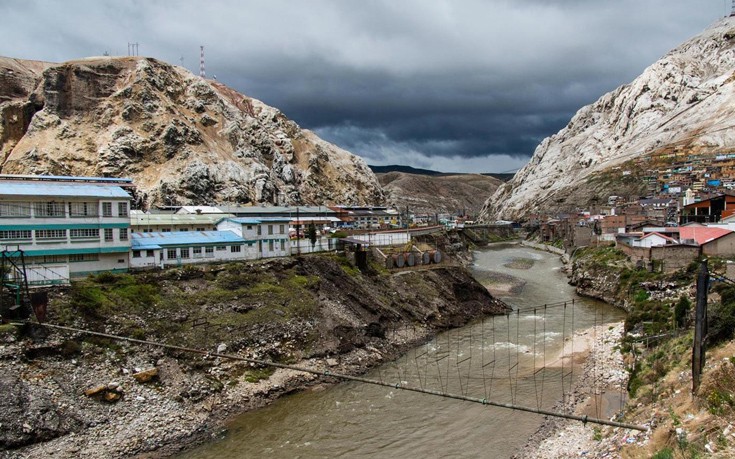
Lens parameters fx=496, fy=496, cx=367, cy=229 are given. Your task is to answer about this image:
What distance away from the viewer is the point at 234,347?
28359 mm

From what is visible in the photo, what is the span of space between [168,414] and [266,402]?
477cm

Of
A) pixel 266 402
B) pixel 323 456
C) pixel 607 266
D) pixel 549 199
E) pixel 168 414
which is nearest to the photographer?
pixel 323 456

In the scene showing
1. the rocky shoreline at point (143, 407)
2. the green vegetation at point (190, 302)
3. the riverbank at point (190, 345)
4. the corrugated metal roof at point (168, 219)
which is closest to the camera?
the rocky shoreline at point (143, 407)

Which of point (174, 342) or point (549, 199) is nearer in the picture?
point (174, 342)

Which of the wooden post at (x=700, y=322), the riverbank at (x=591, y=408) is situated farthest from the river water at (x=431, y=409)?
the wooden post at (x=700, y=322)

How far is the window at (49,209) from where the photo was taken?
3088 cm

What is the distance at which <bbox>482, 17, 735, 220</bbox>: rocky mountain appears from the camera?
5490 inches

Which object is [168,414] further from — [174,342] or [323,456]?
[323,456]

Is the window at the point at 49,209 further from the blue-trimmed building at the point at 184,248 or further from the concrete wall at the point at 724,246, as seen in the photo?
the concrete wall at the point at 724,246

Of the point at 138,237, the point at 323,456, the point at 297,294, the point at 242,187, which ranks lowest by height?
the point at 323,456

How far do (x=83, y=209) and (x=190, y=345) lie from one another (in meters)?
12.8

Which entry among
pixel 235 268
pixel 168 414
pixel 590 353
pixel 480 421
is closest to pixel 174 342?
pixel 168 414

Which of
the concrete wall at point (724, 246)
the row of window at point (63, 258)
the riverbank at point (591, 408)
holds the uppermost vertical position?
the row of window at point (63, 258)

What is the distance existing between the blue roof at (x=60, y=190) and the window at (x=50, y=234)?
2.24m
